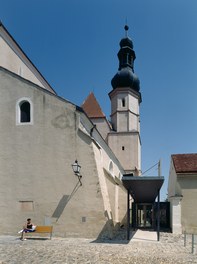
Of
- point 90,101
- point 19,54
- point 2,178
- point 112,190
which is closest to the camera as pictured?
point 2,178

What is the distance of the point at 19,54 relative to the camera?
2167cm

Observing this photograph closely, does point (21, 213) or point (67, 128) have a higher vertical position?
point (67, 128)

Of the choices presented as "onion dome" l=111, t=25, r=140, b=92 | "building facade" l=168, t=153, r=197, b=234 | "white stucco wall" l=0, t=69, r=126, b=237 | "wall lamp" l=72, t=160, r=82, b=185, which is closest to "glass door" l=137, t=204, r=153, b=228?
"building facade" l=168, t=153, r=197, b=234

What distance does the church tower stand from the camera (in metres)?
36.3

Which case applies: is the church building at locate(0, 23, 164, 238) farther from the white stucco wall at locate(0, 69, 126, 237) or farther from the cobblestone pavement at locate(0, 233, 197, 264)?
the cobblestone pavement at locate(0, 233, 197, 264)

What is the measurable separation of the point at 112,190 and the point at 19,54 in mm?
11558

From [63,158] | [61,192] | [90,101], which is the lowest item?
[61,192]

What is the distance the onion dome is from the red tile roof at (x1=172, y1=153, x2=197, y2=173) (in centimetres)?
1825

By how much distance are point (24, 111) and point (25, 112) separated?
0.29ft

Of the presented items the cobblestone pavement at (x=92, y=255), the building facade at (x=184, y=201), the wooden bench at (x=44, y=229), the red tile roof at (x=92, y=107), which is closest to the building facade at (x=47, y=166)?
the wooden bench at (x=44, y=229)

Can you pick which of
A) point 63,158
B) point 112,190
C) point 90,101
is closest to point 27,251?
point 63,158

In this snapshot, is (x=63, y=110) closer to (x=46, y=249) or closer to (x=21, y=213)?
(x=21, y=213)

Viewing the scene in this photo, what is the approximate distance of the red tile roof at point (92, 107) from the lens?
4006cm

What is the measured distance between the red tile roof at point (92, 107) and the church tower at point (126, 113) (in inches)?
85.1
